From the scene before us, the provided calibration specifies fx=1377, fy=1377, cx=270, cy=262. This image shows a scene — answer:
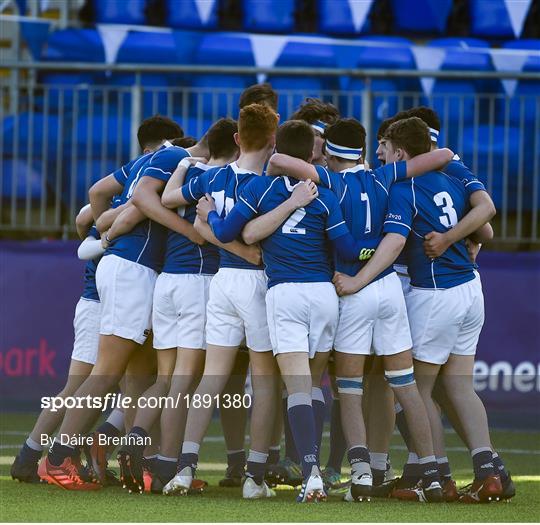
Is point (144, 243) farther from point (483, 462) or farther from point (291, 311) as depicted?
point (483, 462)

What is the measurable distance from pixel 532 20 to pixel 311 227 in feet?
24.7

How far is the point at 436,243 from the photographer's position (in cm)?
705

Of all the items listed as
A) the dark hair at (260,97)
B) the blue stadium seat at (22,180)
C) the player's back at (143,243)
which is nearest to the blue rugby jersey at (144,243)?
the player's back at (143,243)

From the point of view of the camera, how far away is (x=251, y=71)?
11320 millimetres

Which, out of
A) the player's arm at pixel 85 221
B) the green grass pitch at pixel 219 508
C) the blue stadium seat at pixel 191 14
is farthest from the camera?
the blue stadium seat at pixel 191 14

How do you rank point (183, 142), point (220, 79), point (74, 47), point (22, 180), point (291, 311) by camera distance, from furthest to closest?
point (74, 47)
point (220, 79)
point (22, 180)
point (183, 142)
point (291, 311)

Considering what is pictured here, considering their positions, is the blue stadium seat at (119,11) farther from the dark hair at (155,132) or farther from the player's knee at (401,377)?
the player's knee at (401,377)

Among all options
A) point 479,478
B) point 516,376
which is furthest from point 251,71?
point 479,478

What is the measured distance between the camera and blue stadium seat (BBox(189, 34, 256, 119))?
37.5 feet

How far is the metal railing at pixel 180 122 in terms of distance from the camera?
37.2 feet

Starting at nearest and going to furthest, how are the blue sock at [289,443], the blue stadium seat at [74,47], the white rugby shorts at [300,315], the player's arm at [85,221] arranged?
1. the white rugby shorts at [300,315]
2. the blue sock at [289,443]
3. the player's arm at [85,221]
4. the blue stadium seat at [74,47]

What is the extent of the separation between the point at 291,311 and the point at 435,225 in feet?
3.10

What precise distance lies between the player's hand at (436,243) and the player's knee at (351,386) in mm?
753

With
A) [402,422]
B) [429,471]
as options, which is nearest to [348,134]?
[402,422]
